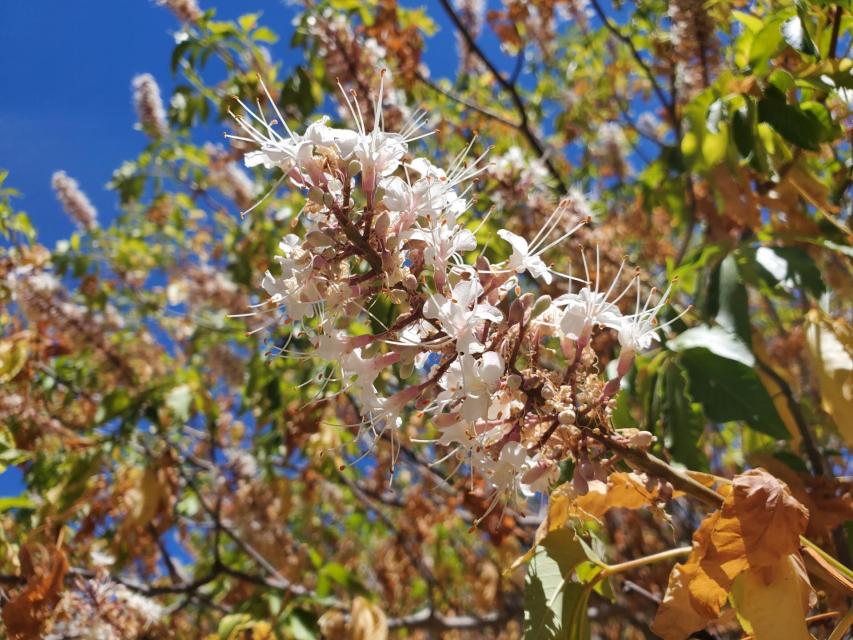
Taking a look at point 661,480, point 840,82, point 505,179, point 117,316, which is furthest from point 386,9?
point 661,480

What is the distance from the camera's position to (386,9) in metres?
3.15

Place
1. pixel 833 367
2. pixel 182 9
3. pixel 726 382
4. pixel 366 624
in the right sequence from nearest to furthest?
pixel 726 382 < pixel 833 367 < pixel 366 624 < pixel 182 9

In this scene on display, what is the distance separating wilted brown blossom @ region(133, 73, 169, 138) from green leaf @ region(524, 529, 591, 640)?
3896 millimetres

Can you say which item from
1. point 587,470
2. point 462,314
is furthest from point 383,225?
point 587,470

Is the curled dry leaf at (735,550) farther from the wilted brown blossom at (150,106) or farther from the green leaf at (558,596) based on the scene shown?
the wilted brown blossom at (150,106)

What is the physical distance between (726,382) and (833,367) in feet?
1.03

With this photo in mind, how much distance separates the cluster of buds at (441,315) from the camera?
39.5 inches

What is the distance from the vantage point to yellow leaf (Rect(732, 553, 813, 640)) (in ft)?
3.08

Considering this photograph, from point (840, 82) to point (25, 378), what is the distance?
120 inches

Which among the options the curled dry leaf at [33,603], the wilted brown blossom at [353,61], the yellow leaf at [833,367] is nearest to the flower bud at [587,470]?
the yellow leaf at [833,367]

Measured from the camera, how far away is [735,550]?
Result: 0.96 meters

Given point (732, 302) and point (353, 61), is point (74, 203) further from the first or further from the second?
point (732, 302)

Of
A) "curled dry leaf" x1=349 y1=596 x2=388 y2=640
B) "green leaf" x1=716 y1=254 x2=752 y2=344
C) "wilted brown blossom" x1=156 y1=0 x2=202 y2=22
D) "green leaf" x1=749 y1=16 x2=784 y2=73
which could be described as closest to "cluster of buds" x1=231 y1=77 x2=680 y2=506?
"green leaf" x1=716 y1=254 x2=752 y2=344

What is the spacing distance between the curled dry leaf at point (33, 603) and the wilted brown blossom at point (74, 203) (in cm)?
346
